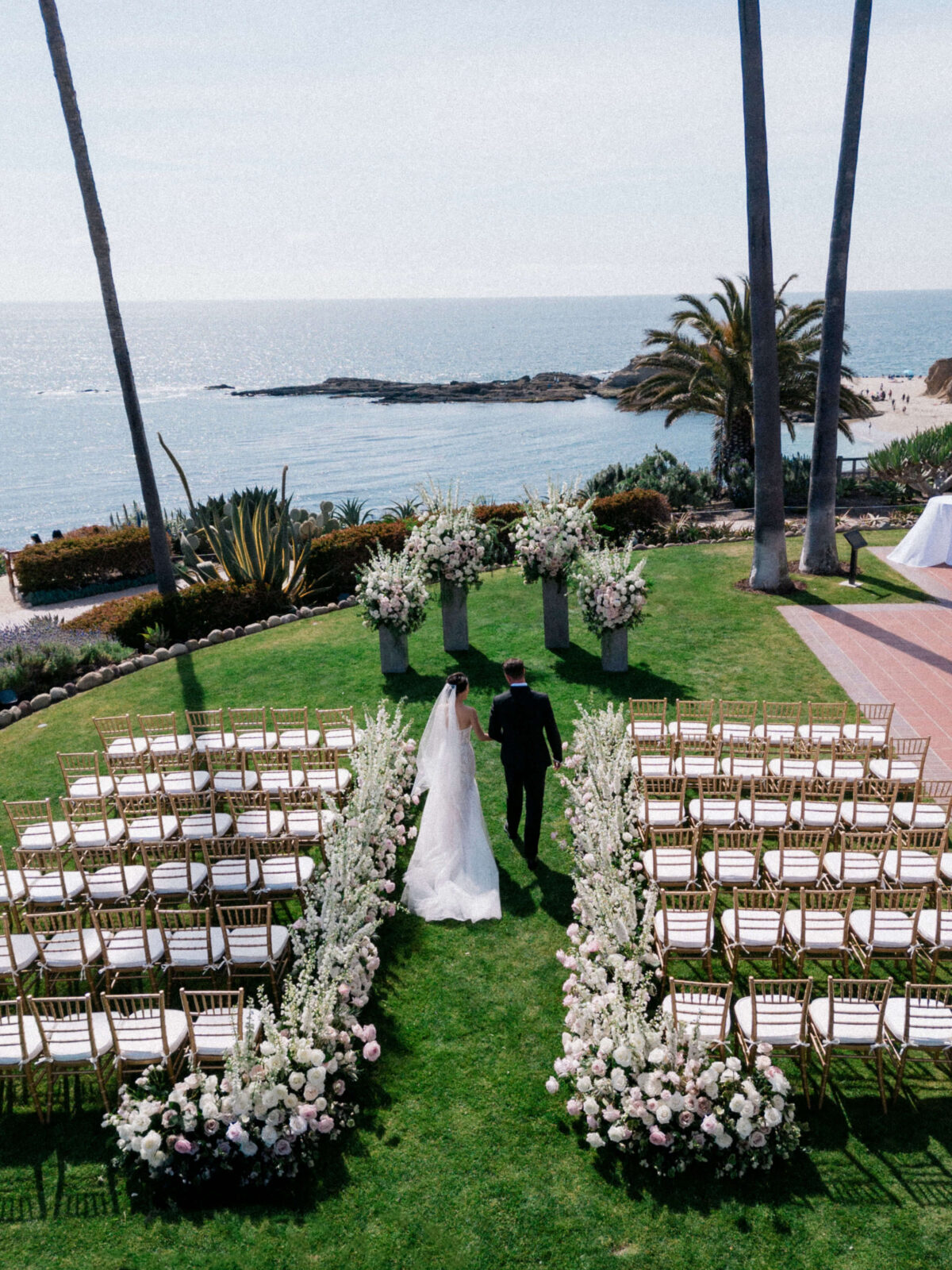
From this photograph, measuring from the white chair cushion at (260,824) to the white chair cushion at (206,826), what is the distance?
0.14 m

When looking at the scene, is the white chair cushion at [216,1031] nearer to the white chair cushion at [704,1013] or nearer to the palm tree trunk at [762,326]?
the white chair cushion at [704,1013]

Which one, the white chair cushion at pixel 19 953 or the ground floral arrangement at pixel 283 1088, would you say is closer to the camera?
the ground floral arrangement at pixel 283 1088

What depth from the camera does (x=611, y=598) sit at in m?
13.4

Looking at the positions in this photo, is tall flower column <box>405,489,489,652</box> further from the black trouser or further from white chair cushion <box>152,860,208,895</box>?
white chair cushion <box>152,860,208,895</box>

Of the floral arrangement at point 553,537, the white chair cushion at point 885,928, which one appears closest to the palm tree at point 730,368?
the floral arrangement at point 553,537

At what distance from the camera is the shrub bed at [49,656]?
49.6 ft

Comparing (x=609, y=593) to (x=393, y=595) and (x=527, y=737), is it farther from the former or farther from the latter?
(x=527, y=737)

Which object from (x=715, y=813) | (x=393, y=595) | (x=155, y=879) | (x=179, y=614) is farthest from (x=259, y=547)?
(x=715, y=813)

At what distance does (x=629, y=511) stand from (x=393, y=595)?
1006 centimetres

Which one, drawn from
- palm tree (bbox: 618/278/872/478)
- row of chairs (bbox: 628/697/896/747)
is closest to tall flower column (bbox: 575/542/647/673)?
row of chairs (bbox: 628/697/896/747)

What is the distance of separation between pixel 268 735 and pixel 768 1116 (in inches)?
301

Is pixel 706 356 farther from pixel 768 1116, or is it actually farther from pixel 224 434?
pixel 224 434

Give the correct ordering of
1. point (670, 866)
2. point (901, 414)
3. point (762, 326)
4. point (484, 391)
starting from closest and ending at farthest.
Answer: point (670, 866) < point (762, 326) < point (901, 414) < point (484, 391)

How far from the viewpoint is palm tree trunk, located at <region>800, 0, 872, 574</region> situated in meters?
16.7
